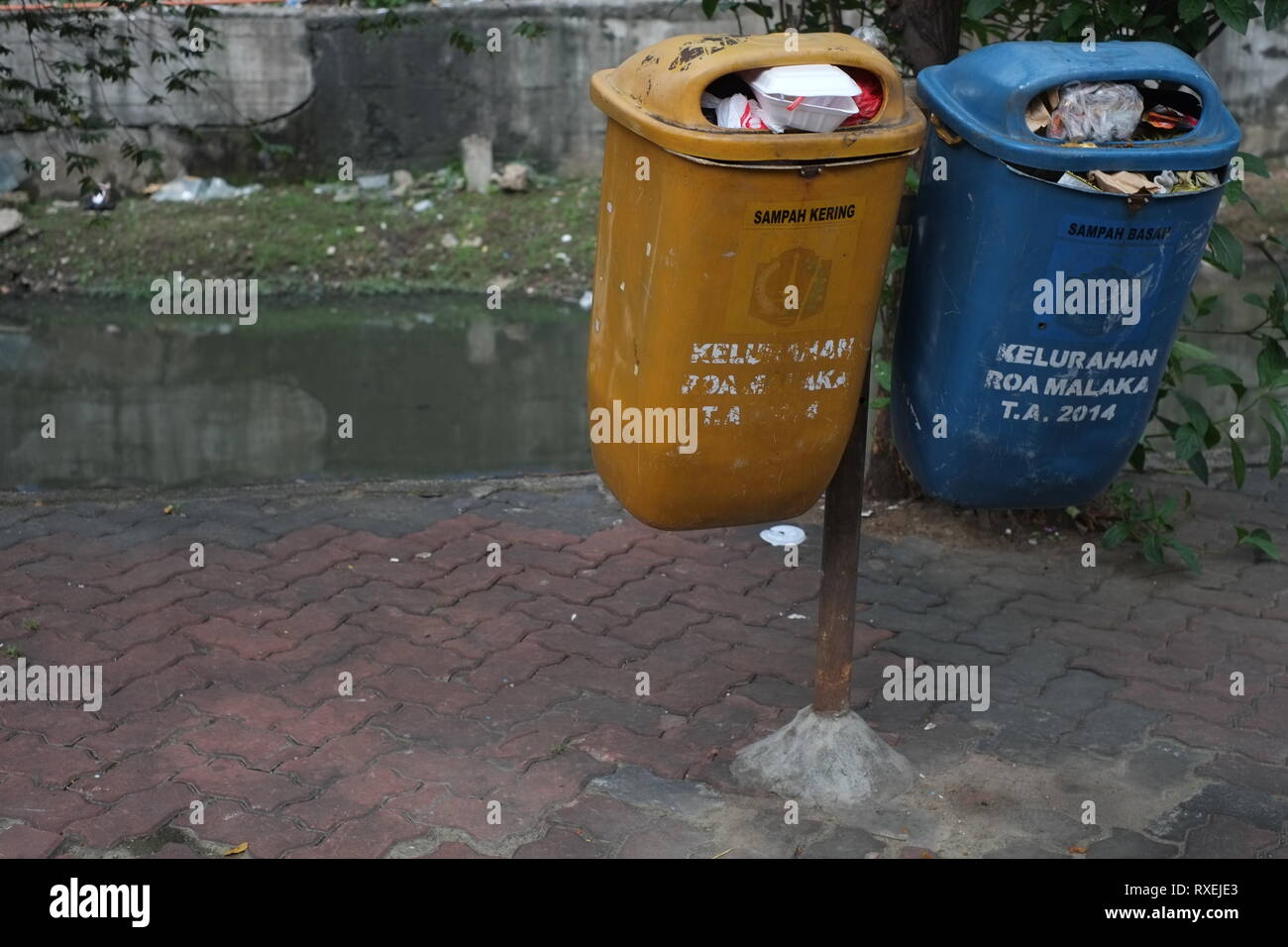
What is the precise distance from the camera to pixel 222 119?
9.77m

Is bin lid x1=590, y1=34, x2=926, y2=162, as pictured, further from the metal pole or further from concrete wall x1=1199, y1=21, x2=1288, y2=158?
concrete wall x1=1199, y1=21, x2=1288, y2=158

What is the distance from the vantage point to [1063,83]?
2.67 m

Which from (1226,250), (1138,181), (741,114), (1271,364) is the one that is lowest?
(1271,364)

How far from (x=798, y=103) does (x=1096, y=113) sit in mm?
656

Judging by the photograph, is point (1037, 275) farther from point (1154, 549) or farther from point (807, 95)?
point (1154, 549)

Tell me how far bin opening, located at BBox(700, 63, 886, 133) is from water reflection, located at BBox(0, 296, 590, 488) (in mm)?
3551

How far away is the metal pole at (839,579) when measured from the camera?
10.0 feet

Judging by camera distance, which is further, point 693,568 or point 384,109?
point 384,109

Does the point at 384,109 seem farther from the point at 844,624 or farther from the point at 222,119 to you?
the point at 844,624

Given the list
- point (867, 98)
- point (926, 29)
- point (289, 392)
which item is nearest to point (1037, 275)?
point (867, 98)

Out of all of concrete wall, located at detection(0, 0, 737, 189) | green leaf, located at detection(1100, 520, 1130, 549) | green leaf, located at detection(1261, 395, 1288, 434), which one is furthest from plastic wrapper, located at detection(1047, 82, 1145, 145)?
concrete wall, located at detection(0, 0, 737, 189)

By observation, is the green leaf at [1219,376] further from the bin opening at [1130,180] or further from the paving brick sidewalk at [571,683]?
the bin opening at [1130,180]

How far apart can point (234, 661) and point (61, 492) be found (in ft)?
5.66

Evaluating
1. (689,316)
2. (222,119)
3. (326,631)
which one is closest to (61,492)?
(326,631)
